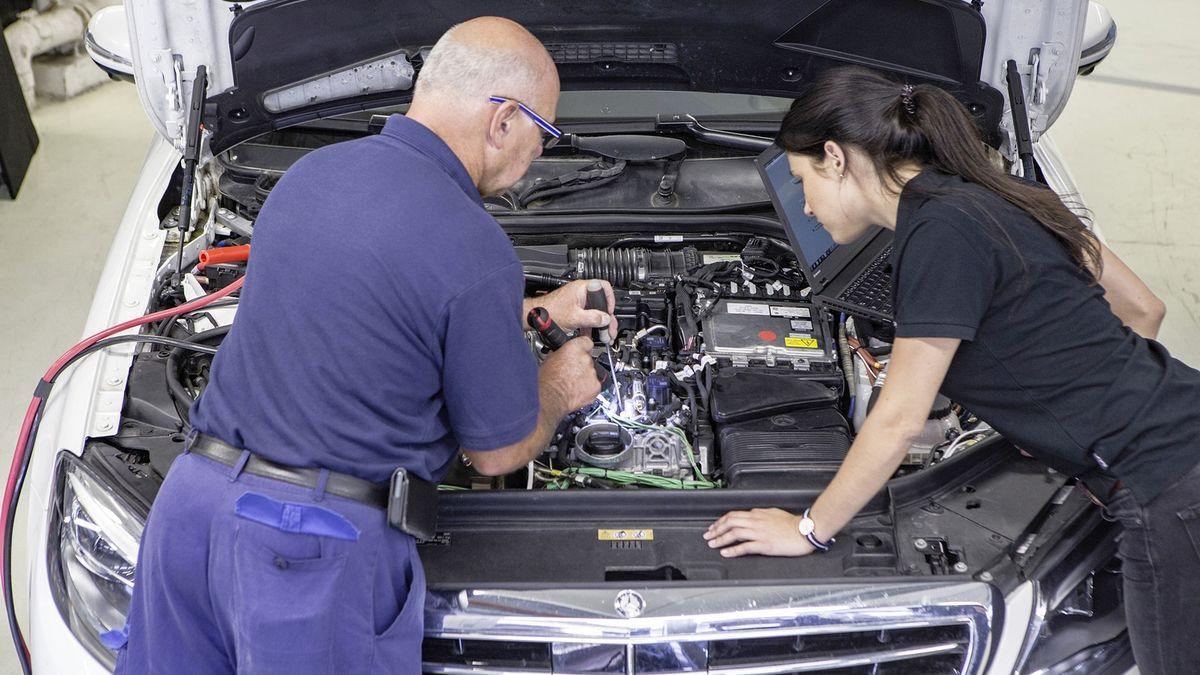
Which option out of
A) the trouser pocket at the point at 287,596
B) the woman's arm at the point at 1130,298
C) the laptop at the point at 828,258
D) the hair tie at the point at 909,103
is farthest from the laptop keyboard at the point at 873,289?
the trouser pocket at the point at 287,596

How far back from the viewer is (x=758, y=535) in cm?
195

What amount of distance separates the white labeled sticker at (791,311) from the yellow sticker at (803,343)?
92 millimetres

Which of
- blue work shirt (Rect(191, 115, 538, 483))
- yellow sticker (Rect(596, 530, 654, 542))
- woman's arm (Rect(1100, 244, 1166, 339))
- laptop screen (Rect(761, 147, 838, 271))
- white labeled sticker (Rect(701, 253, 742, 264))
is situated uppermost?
white labeled sticker (Rect(701, 253, 742, 264))

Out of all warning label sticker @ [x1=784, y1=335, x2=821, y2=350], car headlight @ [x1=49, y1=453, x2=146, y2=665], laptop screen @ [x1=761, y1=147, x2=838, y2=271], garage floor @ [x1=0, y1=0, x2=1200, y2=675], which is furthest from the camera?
garage floor @ [x1=0, y1=0, x2=1200, y2=675]

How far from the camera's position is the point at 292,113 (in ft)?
8.68

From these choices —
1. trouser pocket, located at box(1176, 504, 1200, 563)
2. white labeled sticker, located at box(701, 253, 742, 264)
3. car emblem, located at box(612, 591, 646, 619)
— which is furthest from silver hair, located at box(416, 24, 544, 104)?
trouser pocket, located at box(1176, 504, 1200, 563)

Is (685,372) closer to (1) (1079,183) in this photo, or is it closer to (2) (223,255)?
(2) (223,255)

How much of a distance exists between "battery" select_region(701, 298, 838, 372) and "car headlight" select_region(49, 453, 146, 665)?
48.9 inches

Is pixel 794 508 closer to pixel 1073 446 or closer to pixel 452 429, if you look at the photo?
pixel 1073 446

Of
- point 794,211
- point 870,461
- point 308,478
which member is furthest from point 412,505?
point 794,211

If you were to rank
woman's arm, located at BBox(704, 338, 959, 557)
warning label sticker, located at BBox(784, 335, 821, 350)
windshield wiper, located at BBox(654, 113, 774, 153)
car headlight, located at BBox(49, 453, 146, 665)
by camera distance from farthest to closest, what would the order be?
windshield wiper, located at BBox(654, 113, 774, 153)
warning label sticker, located at BBox(784, 335, 821, 350)
car headlight, located at BBox(49, 453, 146, 665)
woman's arm, located at BBox(704, 338, 959, 557)

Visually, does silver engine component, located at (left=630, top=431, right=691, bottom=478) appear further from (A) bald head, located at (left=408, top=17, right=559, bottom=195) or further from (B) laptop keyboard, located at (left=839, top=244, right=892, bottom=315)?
(A) bald head, located at (left=408, top=17, right=559, bottom=195)

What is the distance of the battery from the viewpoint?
245 cm

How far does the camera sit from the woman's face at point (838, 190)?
5.95ft
